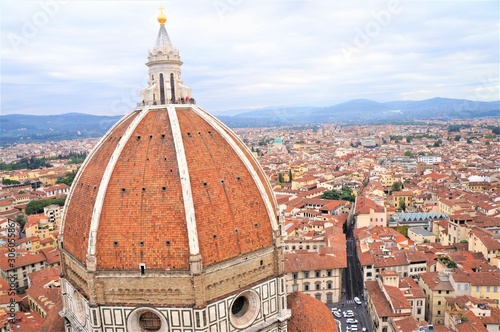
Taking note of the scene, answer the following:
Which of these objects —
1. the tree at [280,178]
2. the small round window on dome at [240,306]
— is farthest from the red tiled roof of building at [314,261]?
the tree at [280,178]

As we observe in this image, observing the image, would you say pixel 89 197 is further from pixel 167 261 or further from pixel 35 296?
pixel 35 296

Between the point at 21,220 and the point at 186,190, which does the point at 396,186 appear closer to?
the point at 21,220

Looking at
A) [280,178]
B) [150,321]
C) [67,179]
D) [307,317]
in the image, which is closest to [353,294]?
[307,317]

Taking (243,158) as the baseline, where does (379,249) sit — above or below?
below

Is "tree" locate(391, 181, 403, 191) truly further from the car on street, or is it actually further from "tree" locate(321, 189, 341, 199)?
the car on street

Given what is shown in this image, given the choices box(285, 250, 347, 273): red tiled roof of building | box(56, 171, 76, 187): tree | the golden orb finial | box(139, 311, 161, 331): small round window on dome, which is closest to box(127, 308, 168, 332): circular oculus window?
box(139, 311, 161, 331): small round window on dome
